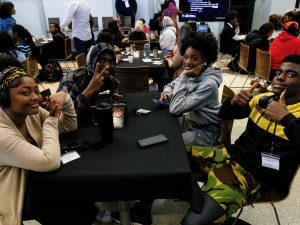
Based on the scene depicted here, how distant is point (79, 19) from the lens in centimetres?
559

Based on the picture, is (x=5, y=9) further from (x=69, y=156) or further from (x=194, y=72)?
(x=69, y=156)

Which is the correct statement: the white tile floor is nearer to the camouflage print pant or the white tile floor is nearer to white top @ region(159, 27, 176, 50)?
the camouflage print pant

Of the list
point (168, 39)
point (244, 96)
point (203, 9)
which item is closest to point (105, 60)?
point (244, 96)

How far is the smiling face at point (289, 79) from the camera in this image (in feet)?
4.84

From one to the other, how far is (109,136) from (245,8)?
298 inches

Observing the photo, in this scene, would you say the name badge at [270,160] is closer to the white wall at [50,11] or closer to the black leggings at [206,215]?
the black leggings at [206,215]

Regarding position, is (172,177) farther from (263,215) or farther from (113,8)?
(113,8)

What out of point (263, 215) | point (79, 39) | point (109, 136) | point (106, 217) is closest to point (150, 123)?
point (109, 136)

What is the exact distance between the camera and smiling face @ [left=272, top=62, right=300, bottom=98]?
147cm

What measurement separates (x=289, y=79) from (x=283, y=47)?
2.60m

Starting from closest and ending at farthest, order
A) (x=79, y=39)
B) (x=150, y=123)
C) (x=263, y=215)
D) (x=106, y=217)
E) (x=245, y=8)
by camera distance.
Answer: (x=150, y=123)
(x=106, y=217)
(x=263, y=215)
(x=79, y=39)
(x=245, y=8)

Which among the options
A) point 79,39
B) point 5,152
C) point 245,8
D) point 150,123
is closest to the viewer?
point 5,152

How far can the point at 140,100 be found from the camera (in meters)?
2.07

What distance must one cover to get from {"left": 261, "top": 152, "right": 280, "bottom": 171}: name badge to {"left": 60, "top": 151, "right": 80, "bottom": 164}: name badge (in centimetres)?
98
